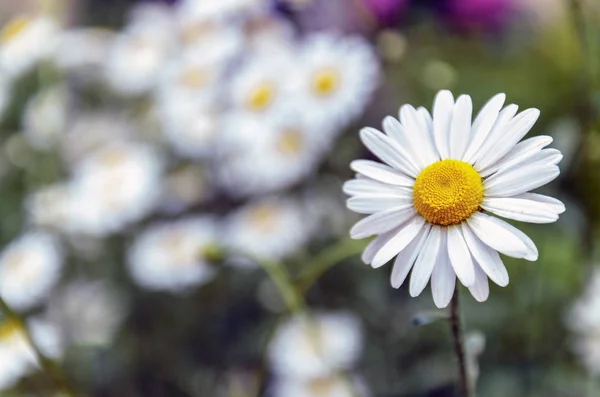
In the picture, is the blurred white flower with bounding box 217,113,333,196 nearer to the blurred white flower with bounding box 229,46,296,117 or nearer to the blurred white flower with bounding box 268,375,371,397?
the blurred white flower with bounding box 229,46,296,117

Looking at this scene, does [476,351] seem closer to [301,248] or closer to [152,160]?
[301,248]

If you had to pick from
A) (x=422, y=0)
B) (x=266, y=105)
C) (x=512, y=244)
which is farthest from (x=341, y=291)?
(x=512, y=244)

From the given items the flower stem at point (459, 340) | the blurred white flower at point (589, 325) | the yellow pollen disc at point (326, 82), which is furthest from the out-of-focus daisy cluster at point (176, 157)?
the flower stem at point (459, 340)

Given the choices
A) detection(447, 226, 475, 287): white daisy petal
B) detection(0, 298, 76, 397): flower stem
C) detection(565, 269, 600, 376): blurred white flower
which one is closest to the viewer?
detection(447, 226, 475, 287): white daisy petal

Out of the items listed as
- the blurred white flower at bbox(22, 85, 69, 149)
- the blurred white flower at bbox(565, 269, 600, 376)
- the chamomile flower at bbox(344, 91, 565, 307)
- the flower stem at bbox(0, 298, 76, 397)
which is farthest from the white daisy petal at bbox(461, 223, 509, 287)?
the blurred white flower at bbox(22, 85, 69, 149)

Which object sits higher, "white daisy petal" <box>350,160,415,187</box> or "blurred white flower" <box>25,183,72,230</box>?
"blurred white flower" <box>25,183,72,230</box>

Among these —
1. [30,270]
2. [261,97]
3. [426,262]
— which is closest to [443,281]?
[426,262]

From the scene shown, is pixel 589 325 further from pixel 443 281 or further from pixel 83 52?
pixel 83 52
